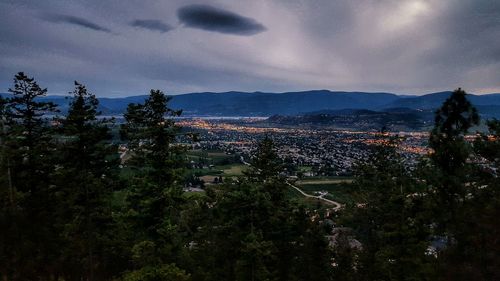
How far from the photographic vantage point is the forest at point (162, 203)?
734 inches

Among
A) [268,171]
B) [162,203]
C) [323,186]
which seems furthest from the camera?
[323,186]

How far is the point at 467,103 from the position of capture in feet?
74.9

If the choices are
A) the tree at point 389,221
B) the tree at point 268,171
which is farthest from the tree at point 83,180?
the tree at point 389,221

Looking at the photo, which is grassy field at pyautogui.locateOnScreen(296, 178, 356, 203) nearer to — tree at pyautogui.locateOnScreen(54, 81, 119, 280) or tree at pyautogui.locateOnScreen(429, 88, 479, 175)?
tree at pyautogui.locateOnScreen(429, 88, 479, 175)

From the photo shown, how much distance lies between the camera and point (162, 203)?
60.8ft

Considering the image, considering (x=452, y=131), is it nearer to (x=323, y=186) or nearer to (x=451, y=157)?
(x=451, y=157)

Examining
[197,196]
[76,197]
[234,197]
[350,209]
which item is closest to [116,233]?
[76,197]

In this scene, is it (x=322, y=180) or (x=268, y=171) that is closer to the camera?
(x=268, y=171)

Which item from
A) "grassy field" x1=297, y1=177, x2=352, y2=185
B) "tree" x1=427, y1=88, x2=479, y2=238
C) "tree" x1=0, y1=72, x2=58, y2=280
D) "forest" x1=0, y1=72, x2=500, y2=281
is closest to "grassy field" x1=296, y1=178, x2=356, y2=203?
"grassy field" x1=297, y1=177, x2=352, y2=185

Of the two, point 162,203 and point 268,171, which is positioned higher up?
point 162,203

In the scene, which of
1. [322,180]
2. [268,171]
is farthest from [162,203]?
[322,180]

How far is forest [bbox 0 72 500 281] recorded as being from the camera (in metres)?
18.7

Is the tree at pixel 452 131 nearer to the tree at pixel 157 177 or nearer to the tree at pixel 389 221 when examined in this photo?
the tree at pixel 389 221

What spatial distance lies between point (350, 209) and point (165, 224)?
18.0 meters
